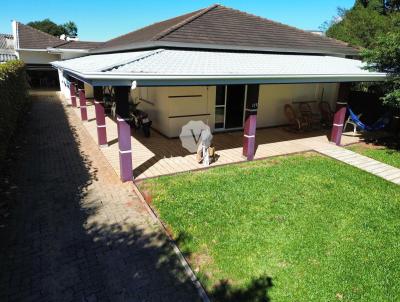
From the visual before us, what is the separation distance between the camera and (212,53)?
993 centimetres

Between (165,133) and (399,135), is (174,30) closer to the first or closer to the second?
(165,133)

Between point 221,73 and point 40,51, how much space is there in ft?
83.9

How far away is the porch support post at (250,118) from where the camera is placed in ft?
27.3

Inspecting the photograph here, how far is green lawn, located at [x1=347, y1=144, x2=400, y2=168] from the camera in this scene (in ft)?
30.4

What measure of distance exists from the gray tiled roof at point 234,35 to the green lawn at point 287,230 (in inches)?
191

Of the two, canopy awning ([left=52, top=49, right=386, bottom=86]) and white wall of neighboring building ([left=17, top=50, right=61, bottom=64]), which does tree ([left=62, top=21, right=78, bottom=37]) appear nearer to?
white wall of neighboring building ([left=17, top=50, right=61, bottom=64])

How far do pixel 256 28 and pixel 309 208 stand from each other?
9.30 m

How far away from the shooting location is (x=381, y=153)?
10.0 m

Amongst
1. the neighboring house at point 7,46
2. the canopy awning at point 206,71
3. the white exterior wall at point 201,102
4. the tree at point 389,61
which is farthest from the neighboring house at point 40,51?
the tree at point 389,61

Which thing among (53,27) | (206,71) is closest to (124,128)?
(206,71)

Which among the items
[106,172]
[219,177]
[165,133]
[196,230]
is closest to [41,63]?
[165,133]

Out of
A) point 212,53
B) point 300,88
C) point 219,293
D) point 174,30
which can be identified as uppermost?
point 174,30

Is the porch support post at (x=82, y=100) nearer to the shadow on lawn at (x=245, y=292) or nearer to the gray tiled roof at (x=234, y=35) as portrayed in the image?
the gray tiled roof at (x=234, y=35)

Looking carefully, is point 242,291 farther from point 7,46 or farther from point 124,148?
point 7,46
